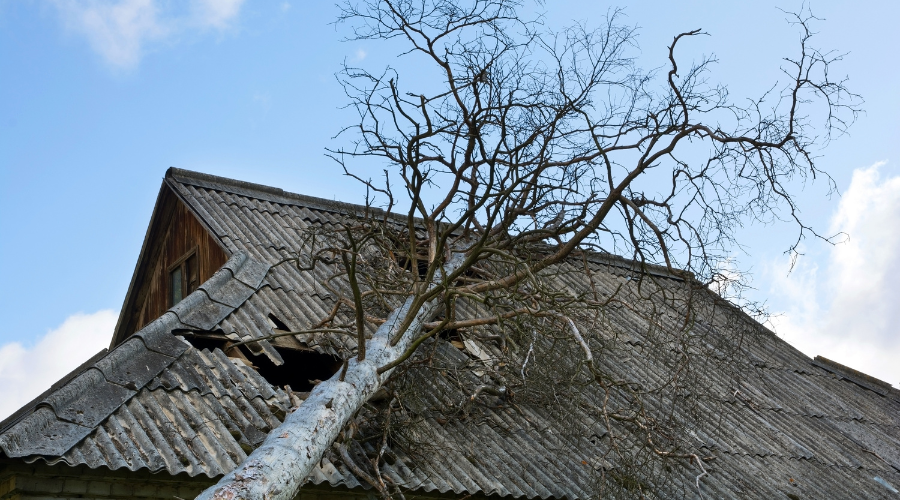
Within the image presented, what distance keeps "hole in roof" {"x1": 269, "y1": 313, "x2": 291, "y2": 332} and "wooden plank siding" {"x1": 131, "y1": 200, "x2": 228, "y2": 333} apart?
1432 millimetres

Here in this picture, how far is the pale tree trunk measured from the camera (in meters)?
4.13

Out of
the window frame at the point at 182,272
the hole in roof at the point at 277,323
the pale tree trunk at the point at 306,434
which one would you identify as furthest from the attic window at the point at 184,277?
the pale tree trunk at the point at 306,434

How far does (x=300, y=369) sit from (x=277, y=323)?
0.53 m

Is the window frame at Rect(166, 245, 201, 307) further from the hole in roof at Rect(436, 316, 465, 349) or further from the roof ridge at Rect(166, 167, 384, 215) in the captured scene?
the hole in roof at Rect(436, 316, 465, 349)

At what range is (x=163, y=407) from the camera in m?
5.74

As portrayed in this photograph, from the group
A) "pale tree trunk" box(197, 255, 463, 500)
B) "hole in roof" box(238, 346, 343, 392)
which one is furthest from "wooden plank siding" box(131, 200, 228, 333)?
"pale tree trunk" box(197, 255, 463, 500)

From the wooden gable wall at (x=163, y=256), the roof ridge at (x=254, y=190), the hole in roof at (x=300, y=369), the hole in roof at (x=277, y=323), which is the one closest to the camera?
the hole in roof at (x=300, y=369)

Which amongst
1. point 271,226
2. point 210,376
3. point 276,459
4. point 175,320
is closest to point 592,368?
point 276,459

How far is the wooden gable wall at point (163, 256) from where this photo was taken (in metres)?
9.64

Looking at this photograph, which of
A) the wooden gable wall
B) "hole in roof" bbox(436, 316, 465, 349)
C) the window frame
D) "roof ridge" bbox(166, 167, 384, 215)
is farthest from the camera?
"roof ridge" bbox(166, 167, 384, 215)

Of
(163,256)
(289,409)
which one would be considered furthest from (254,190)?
(289,409)

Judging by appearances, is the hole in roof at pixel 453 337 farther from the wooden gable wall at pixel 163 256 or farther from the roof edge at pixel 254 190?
the wooden gable wall at pixel 163 256

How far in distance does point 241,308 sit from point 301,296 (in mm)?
862

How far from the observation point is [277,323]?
25.3ft
